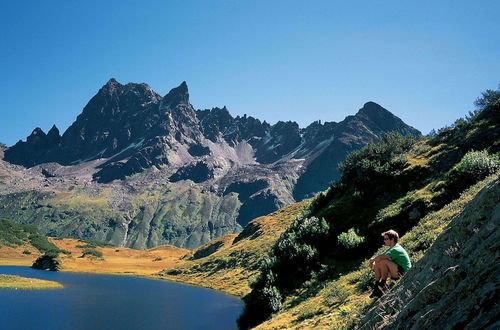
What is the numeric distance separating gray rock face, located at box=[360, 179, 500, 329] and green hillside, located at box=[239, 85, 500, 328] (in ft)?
56.8

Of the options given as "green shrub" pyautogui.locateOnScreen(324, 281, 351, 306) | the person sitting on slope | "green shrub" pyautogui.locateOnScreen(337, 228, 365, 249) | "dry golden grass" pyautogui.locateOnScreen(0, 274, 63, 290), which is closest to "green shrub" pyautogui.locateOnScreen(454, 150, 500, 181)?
"green shrub" pyautogui.locateOnScreen(337, 228, 365, 249)

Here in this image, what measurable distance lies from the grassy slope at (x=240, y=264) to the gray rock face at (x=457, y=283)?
323 ft

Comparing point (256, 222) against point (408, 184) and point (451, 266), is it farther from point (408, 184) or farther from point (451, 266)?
point (451, 266)

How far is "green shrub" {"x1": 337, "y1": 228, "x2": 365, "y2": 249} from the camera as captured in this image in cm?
4209

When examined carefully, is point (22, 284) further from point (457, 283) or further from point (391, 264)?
point (457, 283)

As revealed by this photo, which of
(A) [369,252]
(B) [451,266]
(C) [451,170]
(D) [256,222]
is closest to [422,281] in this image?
(B) [451,266]

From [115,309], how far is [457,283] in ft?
298

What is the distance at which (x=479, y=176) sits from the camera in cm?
3769

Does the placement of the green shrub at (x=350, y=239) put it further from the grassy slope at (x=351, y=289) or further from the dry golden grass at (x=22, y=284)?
the dry golden grass at (x=22, y=284)

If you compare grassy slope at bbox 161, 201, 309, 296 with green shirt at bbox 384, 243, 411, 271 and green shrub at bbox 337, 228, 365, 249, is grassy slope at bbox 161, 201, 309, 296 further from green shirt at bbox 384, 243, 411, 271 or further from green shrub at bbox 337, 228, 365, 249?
green shirt at bbox 384, 243, 411, 271

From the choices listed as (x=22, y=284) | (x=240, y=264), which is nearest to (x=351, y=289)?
(x=240, y=264)

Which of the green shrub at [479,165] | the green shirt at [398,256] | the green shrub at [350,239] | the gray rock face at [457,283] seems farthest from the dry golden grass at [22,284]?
the gray rock face at [457,283]

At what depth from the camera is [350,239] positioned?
42344 mm

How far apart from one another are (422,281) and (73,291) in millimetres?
124408
